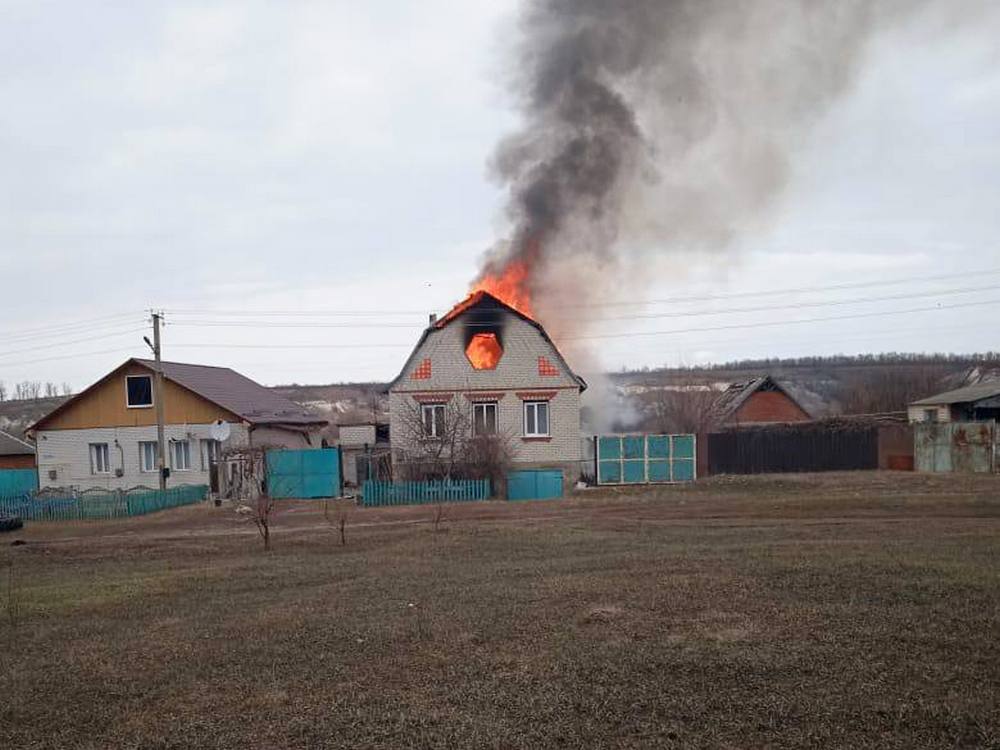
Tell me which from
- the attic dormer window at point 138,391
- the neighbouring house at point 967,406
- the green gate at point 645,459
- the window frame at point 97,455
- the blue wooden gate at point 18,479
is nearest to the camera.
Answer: the green gate at point 645,459

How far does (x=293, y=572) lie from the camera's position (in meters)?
14.5

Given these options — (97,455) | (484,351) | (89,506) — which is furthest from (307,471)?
(97,455)

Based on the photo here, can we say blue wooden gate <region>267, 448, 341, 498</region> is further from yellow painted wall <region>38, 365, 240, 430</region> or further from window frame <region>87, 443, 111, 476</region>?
window frame <region>87, 443, 111, 476</region>

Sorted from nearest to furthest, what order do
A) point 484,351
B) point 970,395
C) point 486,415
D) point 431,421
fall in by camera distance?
point 431,421
point 486,415
point 484,351
point 970,395

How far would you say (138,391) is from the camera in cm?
3731

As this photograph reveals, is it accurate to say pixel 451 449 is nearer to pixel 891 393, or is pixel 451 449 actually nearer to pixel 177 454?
pixel 177 454

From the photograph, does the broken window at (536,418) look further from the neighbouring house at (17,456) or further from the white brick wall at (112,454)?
the neighbouring house at (17,456)

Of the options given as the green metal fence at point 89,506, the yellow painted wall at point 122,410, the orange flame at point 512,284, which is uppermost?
the orange flame at point 512,284

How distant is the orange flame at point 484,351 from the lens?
113 feet

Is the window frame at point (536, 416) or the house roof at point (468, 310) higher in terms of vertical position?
the house roof at point (468, 310)

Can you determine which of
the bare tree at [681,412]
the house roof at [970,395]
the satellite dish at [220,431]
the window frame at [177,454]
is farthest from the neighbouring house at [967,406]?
the window frame at [177,454]

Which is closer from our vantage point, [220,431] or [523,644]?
[523,644]

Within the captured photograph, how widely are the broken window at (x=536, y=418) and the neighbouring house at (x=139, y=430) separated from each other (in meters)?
10.7

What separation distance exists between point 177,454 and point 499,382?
13921 mm
